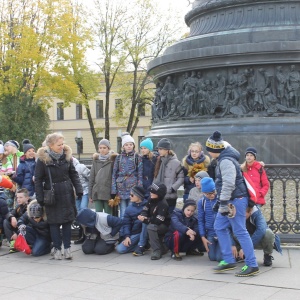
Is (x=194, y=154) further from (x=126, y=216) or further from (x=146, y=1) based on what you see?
(x=146, y=1)

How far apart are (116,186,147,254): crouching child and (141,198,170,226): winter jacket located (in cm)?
35

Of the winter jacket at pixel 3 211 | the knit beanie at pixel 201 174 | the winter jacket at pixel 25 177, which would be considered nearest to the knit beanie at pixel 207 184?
the knit beanie at pixel 201 174

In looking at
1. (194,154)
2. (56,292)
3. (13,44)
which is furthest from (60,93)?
(56,292)

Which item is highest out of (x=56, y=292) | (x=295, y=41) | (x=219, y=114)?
(x=295, y=41)

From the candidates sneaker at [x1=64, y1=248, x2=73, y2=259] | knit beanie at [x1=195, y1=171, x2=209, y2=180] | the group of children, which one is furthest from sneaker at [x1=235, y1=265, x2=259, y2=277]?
sneaker at [x1=64, y1=248, x2=73, y2=259]

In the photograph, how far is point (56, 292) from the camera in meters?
6.95

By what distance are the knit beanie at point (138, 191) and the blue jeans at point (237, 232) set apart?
1.91 meters

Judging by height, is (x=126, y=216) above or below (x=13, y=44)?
below

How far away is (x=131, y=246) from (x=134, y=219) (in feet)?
1.40

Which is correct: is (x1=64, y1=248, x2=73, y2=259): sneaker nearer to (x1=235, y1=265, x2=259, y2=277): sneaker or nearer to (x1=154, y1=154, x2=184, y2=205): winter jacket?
(x1=154, y1=154, x2=184, y2=205): winter jacket

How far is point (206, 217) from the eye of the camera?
342 inches

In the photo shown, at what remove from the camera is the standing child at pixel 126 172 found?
10.1 metres

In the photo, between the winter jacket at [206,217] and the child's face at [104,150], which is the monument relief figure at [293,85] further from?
the winter jacket at [206,217]

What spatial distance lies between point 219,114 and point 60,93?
1772cm
